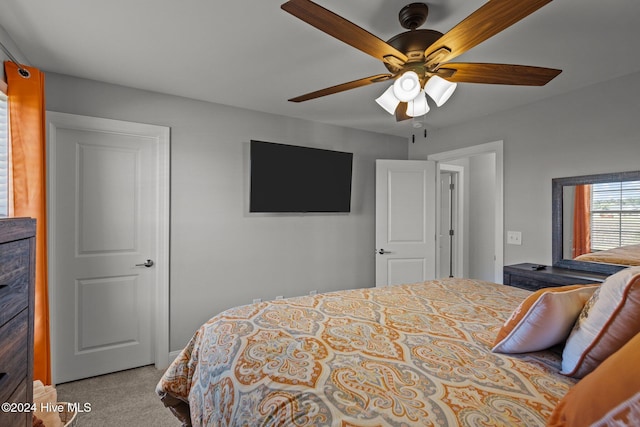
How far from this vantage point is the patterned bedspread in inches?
30.6

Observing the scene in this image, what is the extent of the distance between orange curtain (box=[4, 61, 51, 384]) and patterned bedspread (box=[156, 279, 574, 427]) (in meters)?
1.10

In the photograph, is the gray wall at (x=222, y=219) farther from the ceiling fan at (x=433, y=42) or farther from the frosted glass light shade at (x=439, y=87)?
the frosted glass light shade at (x=439, y=87)

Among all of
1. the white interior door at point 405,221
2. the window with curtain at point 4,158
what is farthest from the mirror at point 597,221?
the window with curtain at point 4,158

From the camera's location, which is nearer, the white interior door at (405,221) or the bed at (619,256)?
the bed at (619,256)

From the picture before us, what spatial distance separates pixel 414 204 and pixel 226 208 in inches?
85.6

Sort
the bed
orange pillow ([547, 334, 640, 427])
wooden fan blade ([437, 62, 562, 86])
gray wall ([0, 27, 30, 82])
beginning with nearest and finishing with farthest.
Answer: orange pillow ([547, 334, 640, 427]) → wooden fan blade ([437, 62, 562, 86]) → gray wall ([0, 27, 30, 82]) → the bed

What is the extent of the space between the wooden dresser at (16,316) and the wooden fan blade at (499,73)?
1839 millimetres

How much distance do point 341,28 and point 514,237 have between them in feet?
8.77

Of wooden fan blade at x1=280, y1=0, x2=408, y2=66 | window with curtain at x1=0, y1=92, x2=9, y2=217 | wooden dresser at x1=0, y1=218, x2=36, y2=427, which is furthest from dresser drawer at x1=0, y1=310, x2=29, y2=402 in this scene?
wooden fan blade at x1=280, y1=0, x2=408, y2=66

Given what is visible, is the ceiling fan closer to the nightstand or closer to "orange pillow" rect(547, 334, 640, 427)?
"orange pillow" rect(547, 334, 640, 427)

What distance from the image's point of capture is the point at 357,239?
147 inches

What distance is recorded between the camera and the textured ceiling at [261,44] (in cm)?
156

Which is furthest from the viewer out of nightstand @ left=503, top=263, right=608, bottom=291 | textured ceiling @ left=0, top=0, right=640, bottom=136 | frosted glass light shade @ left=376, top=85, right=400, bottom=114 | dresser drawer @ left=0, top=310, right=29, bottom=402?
nightstand @ left=503, top=263, right=608, bottom=291

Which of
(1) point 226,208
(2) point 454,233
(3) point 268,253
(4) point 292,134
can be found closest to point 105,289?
(1) point 226,208
